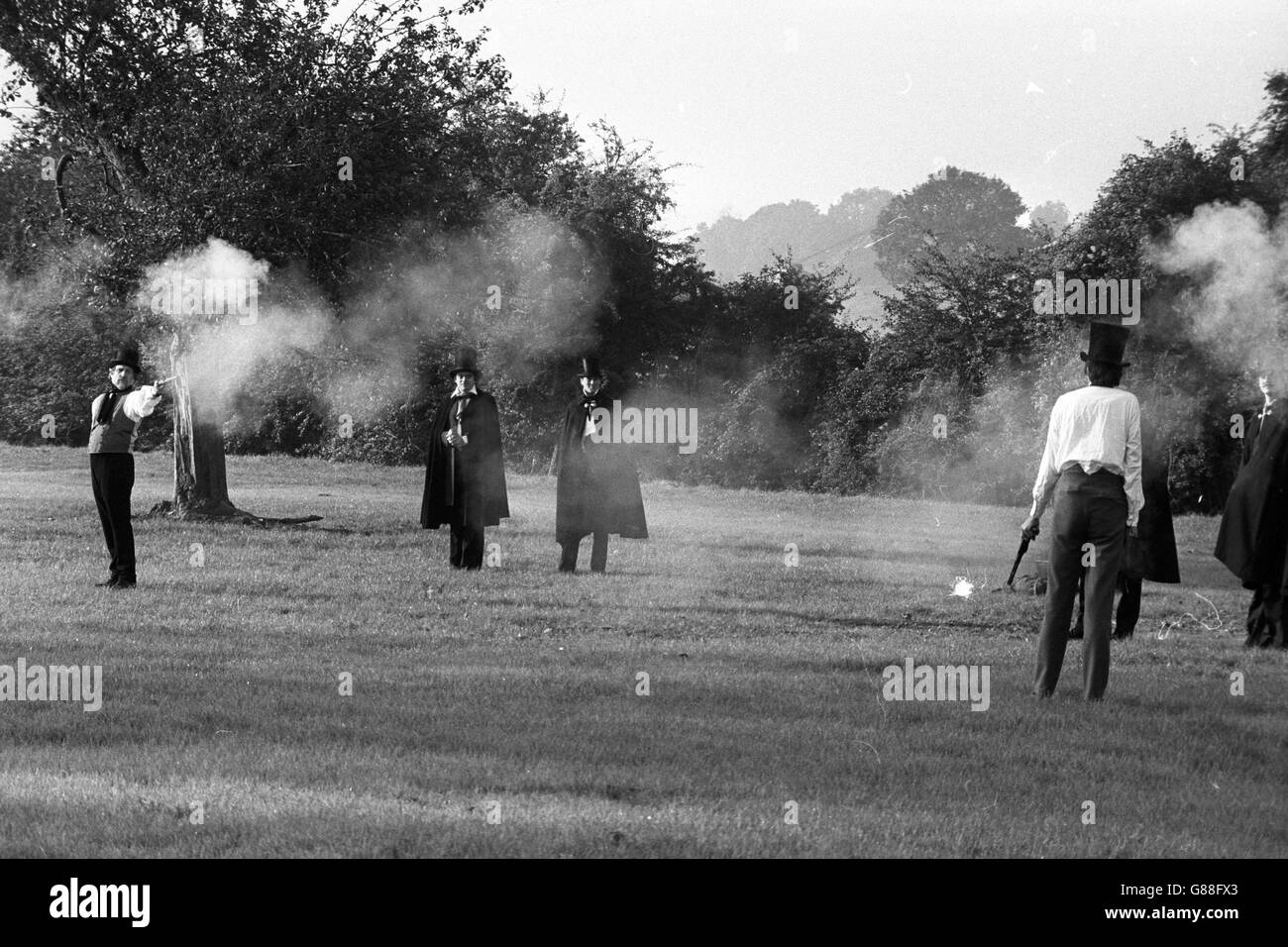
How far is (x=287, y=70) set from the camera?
2095 cm

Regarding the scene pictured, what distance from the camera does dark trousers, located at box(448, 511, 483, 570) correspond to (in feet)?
59.9

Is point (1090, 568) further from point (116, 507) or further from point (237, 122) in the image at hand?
point (237, 122)

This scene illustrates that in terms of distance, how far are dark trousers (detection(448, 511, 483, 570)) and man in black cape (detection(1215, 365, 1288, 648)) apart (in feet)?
28.3

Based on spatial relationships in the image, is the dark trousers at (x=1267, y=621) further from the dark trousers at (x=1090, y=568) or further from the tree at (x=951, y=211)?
the tree at (x=951, y=211)

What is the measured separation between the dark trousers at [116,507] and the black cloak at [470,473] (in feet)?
13.1

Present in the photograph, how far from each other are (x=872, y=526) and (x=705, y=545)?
6.81m

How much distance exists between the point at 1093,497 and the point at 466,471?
9.91m

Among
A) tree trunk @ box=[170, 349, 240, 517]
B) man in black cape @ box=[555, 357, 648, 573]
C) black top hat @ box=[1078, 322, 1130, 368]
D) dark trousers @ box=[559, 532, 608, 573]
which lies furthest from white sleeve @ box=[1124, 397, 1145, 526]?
tree trunk @ box=[170, 349, 240, 517]

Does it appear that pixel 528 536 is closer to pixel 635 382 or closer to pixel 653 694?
pixel 653 694

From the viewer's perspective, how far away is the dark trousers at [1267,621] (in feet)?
46.0

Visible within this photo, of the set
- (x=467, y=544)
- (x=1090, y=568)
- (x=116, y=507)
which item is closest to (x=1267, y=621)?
(x=1090, y=568)

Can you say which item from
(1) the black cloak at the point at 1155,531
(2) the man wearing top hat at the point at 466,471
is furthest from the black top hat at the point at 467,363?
(1) the black cloak at the point at 1155,531

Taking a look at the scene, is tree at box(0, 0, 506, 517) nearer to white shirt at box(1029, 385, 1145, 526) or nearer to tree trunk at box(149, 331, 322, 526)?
tree trunk at box(149, 331, 322, 526)

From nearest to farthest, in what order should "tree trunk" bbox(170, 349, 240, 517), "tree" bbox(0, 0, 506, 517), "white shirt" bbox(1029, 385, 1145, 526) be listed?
"white shirt" bbox(1029, 385, 1145, 526), "tree" bbox(0, 0, 506, 517), "tree trunk" bbox(170, 349, 240, 517)
